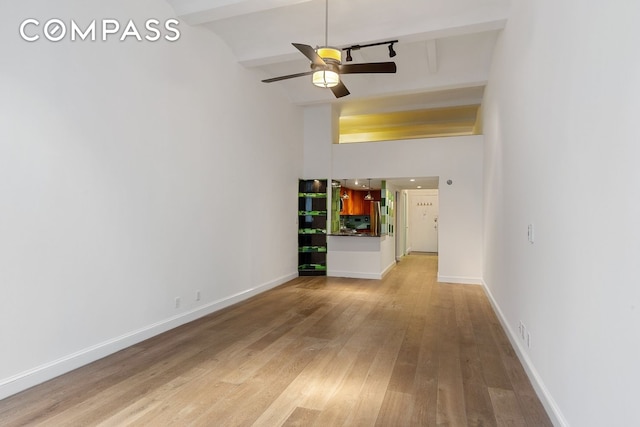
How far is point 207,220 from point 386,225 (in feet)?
15.0

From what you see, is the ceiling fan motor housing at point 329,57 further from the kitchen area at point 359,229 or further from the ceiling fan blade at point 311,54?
the kitchen area at point 359,229

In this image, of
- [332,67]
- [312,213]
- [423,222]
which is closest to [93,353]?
[332,67]

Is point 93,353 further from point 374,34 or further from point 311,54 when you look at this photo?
point 374,34

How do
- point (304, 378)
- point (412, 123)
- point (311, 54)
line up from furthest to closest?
point (412, 123) < point (311, 54) < point (304, 378)

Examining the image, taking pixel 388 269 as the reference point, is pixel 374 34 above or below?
above

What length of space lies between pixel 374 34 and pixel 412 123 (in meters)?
4.93

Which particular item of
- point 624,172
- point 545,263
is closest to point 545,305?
point 545,263

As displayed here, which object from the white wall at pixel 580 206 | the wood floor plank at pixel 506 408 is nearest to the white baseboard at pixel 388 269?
the white wall at pixel 580 206

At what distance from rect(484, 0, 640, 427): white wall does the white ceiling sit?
4.01ft

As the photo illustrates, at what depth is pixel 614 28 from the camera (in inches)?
61.7

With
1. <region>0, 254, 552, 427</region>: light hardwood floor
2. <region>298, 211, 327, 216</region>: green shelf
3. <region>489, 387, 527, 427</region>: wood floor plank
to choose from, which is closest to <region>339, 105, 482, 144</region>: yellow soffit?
<region>298, 211, 327, 216</region>: green shelf

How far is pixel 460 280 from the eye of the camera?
23.2 ft

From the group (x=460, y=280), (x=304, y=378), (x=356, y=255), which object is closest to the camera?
(x=304, y=378)

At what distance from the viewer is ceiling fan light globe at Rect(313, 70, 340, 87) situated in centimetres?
376
